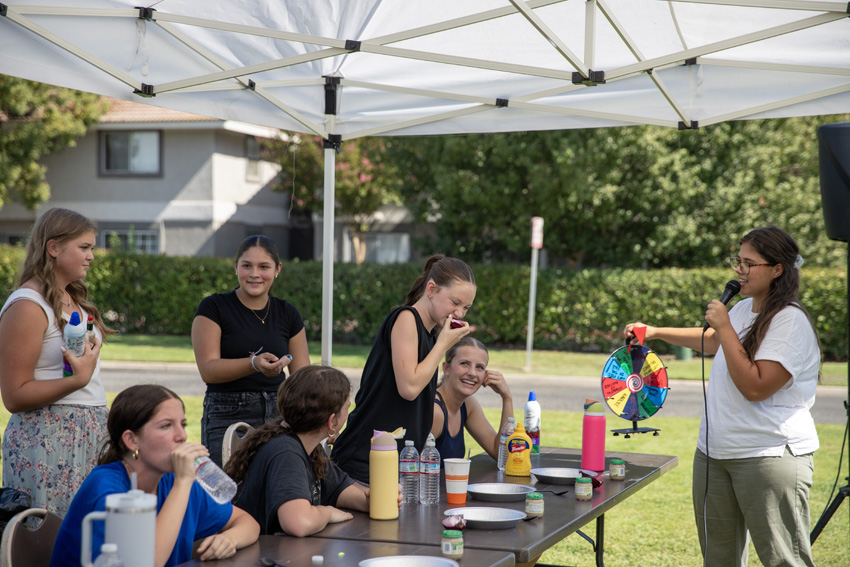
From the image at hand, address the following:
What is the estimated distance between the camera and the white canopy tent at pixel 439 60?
13.3 ft

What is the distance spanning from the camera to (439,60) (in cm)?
430

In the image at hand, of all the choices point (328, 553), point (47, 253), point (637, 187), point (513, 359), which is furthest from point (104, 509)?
point (637, 187)

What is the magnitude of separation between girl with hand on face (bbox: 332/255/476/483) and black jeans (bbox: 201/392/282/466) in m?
1.00

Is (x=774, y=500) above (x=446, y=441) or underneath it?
underneath

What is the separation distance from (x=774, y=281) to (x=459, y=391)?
1552 mm

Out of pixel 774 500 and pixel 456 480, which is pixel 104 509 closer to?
pixel 456 480

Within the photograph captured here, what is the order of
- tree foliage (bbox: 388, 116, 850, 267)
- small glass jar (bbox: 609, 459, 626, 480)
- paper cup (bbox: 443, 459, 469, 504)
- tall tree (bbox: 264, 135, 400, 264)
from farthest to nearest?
tall tree (bbox: 264, 135, 400, 264), tree foliage (bbox: 388, 116, 850, 267), small glass jar (bbox: 609, 459, 626, 480), paper cup (bbox: 443, 459, 469, 504)

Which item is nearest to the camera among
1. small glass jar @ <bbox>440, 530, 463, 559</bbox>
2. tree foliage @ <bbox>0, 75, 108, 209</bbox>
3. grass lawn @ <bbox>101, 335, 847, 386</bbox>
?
small glass jar @ <bbox>440, 530, 463, 559</bbox>

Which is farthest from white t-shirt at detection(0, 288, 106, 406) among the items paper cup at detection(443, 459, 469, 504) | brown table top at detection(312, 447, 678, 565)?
paper cup at detection(443, 459, 469, 504)

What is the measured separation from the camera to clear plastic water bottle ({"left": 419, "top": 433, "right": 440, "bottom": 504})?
3.24 meters

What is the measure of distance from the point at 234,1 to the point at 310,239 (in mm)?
26862

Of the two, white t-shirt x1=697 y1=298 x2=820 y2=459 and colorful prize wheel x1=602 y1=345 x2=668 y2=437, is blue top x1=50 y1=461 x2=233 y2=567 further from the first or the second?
white t-shirt x1=697 y1=298 x2=820 y2=459

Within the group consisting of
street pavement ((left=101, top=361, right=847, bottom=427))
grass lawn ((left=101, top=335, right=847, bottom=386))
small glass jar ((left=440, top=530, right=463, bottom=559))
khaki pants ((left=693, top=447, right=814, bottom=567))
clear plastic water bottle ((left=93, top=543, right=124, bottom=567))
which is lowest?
street pavement ((left=101, top=361, right=847, bottom=427))

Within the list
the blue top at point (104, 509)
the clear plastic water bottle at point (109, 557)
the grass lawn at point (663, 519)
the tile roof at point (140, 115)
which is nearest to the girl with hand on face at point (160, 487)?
the blue top at point (104, 509)
